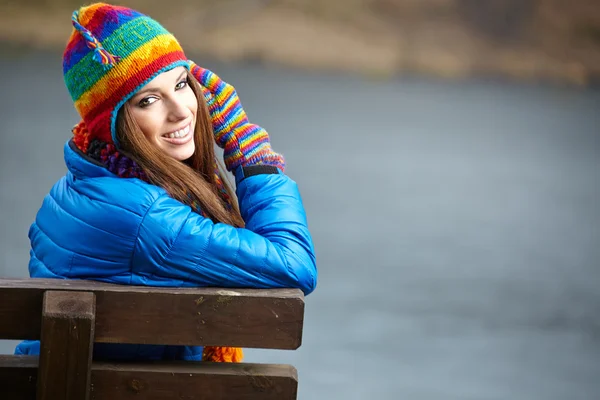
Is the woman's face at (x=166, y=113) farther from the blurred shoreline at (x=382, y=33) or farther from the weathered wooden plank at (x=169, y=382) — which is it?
the blurred shoreline at (x=382, y=33)

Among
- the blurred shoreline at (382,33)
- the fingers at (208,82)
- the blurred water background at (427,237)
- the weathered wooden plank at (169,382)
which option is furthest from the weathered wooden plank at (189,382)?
the blurred shoreline at (382,33)

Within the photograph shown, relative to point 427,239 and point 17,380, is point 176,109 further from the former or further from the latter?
point 427,239

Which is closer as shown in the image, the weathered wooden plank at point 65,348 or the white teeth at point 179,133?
the weathered wooden plank at point 65,348

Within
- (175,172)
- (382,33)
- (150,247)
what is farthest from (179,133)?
(382,33)

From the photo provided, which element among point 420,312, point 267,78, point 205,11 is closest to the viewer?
point 420,312

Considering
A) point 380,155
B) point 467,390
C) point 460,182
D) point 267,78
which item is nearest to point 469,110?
point 267,78

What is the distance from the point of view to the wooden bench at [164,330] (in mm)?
1489

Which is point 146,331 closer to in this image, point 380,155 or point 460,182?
point 460,182

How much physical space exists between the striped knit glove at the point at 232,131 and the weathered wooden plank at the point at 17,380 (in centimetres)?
73

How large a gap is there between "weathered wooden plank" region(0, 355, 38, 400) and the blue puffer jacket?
142 mm

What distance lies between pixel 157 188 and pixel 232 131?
1.43ft

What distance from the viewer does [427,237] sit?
6523 mm

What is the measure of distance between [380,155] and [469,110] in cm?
659

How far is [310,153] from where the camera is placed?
32.0 feet
